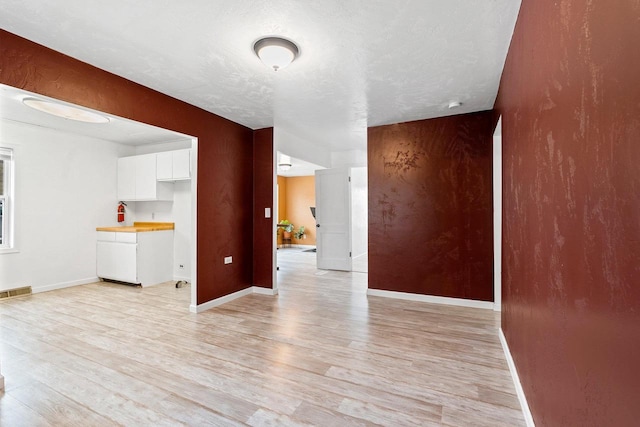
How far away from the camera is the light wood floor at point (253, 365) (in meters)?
1.86

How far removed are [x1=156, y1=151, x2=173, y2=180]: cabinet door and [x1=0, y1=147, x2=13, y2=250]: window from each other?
6.16 feet

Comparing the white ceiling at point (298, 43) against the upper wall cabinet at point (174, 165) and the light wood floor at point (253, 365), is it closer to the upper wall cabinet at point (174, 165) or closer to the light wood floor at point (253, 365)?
the upper wall cabinet at point (174, 165)

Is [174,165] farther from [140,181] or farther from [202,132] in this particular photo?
[202,132]

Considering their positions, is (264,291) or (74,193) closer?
(264,291)

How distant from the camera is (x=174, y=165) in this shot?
5.07 m

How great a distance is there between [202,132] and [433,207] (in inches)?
123

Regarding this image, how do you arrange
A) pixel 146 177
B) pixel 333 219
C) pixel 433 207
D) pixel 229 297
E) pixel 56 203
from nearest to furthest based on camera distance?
pixel 433 207 < pixel 229 297 < pixel 56 203 < pixel 146 177 < pixel 333 219

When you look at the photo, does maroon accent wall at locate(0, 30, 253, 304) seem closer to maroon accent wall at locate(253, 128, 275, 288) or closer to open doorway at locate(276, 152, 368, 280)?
maroon accent wall at locate(253, 128, 275, 288)

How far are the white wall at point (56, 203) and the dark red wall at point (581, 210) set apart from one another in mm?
6142

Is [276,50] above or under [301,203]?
above

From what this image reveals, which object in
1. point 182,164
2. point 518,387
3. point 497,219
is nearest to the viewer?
point 518,387

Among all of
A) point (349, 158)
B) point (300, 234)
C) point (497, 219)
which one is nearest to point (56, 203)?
point (349, 158)

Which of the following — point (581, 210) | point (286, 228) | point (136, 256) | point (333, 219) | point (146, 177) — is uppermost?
point (146, 177)

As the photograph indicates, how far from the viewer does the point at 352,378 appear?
88.1 inches
